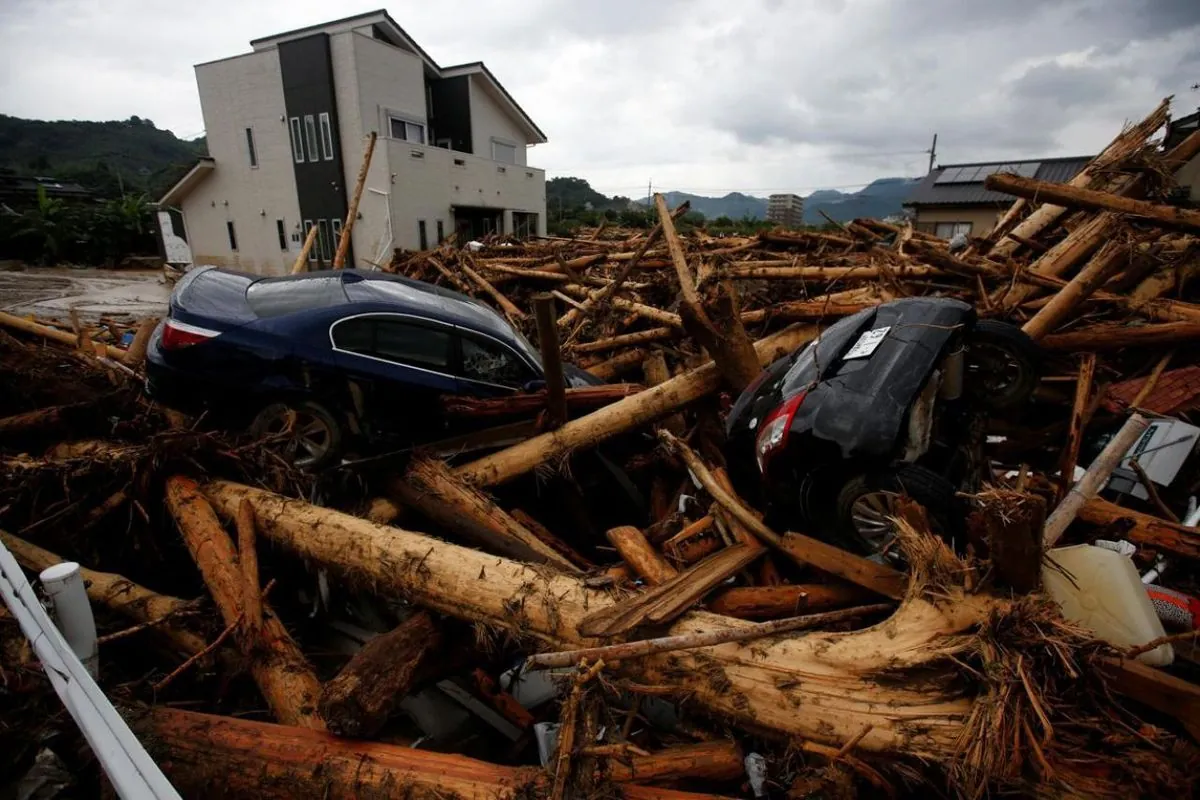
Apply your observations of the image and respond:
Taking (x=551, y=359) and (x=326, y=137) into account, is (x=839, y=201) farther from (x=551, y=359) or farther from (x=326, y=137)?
(x=551, y=359)

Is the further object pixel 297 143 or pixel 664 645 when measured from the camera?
pixel 297 143

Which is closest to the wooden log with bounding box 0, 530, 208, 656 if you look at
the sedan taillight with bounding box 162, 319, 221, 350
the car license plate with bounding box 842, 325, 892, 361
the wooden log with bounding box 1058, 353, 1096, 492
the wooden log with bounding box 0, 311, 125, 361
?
the sedan taillight with bounding box 162, 319, 221, 350

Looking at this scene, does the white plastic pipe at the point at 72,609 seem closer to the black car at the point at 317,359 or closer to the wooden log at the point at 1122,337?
the black car at the point at 317,359

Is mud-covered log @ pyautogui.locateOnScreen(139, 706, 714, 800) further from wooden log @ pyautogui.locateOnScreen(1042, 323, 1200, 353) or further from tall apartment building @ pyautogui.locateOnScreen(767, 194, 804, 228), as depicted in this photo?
tall apartment building @ pyautogui.locateOnScreen(767, 194, 804, 228)

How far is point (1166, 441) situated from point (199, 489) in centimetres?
681

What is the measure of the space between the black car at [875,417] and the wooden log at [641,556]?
90cm

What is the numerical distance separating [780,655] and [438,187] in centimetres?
2186

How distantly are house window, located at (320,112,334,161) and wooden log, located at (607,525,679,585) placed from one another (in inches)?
887

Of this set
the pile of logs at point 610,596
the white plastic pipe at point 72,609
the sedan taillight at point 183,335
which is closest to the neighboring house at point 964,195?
the pile of logs at point 610,596

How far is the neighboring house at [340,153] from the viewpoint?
19891 millimetres

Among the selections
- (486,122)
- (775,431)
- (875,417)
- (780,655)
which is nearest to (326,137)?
(486,122)

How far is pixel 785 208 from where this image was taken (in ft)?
112

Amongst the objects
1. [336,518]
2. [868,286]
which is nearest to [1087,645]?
[336,518]

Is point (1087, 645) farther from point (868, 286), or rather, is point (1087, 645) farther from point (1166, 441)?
point (868, 286)
